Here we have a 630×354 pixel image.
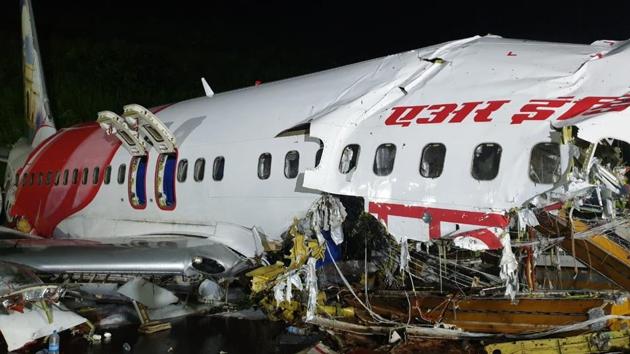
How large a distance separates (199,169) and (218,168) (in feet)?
1.63

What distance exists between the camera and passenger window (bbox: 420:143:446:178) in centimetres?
657

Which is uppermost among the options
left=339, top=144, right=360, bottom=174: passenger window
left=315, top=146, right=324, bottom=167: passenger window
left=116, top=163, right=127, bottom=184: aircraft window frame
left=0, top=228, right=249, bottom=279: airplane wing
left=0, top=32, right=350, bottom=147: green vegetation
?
left=0, top=32, right=350, bottom=147: green vegetation

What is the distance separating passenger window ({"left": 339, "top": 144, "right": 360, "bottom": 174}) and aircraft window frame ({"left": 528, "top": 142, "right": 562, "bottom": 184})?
2000 millimetres

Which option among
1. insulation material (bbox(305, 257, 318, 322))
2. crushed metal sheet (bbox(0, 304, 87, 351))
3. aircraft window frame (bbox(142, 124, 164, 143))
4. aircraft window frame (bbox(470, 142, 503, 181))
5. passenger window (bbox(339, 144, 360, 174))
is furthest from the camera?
aircraft window frame (bbox(142, 124, 164, 143))

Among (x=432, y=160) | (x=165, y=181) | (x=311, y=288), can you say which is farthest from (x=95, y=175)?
(x=432, y=160)

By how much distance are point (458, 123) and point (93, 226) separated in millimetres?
8351

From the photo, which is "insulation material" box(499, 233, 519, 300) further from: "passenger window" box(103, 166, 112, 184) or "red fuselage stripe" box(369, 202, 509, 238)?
"passenger window" box(103, 166, 112, 184)

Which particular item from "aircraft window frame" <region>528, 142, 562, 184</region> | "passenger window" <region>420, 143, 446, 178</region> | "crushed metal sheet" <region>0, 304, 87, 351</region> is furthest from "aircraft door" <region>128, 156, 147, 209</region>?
"aircraft window frame" <region>528, 142, 562, 184</region>

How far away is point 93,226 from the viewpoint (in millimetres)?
12438

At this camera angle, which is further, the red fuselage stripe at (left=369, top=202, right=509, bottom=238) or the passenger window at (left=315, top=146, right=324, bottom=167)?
the passenger window at (left=315, top=146, right=324, bottom=167)

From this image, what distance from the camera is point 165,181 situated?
10.7 meters

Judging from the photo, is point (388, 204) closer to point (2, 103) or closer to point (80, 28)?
point (2, 103)

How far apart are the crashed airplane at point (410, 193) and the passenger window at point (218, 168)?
0.04 m

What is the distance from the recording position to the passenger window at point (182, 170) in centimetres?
1041
